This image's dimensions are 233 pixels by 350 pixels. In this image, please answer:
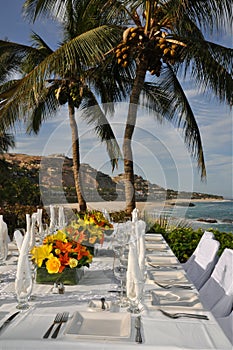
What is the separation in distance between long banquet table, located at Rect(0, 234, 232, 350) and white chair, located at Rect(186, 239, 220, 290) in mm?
695

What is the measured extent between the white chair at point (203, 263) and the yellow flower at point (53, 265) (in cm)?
126

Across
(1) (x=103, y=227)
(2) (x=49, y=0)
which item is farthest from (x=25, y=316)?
(2) (x=49, y=0)

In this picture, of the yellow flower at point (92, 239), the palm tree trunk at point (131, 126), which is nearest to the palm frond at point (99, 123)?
the palm tree trunk at point (131, 126)

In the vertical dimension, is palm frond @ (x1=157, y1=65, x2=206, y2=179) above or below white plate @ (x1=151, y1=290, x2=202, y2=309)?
above

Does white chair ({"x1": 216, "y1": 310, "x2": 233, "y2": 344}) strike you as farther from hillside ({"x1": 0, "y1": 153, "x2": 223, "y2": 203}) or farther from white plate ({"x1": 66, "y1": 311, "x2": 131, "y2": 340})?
hillside ({"x1": 0, "y1": 153, "x2": 223, "y2": 203})

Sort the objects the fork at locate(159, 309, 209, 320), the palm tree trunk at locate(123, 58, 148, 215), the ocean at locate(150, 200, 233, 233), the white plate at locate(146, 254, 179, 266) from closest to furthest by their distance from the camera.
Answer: the fork at locate(159, 309, 209, 320) < the white plate at locate(146, 254, 179, 266) < the palm tree trunk at locate(123, 58, 148, 215) < the ocean at locate(150, 200, 233, 233)

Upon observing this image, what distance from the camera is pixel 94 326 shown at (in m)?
1.59

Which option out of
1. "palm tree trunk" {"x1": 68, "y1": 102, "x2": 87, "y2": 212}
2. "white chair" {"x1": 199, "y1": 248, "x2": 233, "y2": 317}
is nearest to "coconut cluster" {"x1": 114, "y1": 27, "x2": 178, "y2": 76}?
"palm tree trunk" {"x1": 68, "y1": 102, "x2": 87, "y2": 212}

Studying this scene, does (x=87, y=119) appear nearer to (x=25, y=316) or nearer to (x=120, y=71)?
(x=120, y=71)

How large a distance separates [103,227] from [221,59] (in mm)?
3697

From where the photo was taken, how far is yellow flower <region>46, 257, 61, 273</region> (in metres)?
2.14

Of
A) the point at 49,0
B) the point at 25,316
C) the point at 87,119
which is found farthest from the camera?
the point at 87,119

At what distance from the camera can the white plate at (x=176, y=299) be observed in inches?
74.9

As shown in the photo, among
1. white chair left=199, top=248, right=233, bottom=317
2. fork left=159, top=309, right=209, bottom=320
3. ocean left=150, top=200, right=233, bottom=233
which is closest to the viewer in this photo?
fork left=159, top=309, right=209, bottom=320
